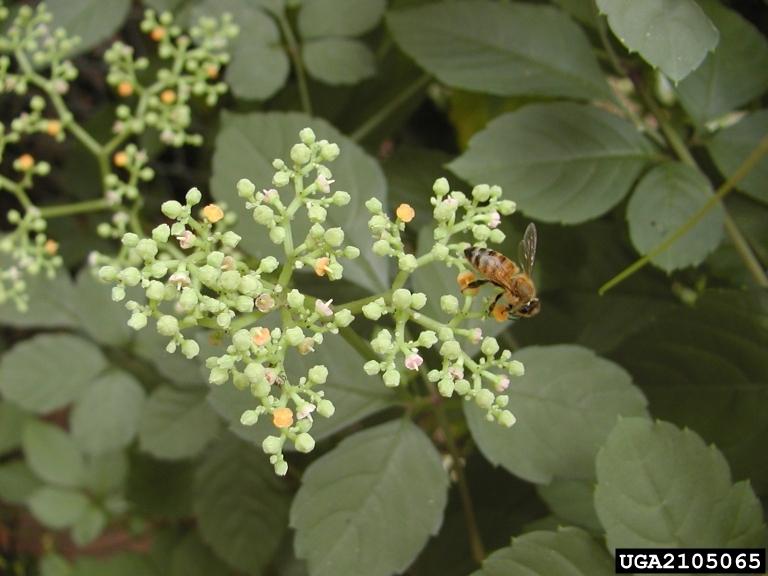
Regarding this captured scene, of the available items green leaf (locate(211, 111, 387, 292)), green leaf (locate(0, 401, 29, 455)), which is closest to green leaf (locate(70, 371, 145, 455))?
green leaf (locate(0, 401, 29, 455))

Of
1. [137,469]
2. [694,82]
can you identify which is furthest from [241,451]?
[694,82]

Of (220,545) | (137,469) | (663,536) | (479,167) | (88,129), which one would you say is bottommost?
(137,469)

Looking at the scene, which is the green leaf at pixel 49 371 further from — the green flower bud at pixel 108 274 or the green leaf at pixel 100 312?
the green flower bud at pixel 108 274

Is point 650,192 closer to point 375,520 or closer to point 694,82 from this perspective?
point 694,82

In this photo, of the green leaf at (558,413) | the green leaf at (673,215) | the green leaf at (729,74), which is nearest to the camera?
the green leaf at (558,413)

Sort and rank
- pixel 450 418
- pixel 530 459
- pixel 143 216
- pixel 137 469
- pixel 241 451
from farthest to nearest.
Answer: pixel 143 216 < pixel 137 469 < pixel 241 451 < pixel 450 418 < pixel 530 459

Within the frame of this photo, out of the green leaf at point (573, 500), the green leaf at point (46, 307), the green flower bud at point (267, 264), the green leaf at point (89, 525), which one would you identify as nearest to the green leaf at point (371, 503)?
the green leaf at point (573, 500)

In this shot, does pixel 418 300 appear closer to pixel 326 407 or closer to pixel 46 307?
pixel 326 407
